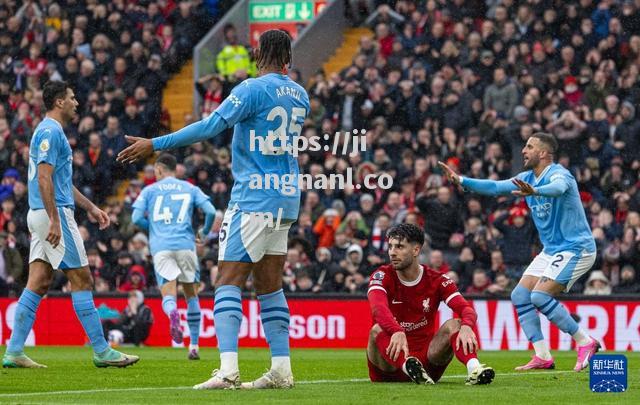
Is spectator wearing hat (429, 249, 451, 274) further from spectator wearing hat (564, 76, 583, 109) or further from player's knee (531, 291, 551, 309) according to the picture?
player's knee (531, 291, 551, 309)

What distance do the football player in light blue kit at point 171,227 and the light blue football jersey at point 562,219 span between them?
465cm

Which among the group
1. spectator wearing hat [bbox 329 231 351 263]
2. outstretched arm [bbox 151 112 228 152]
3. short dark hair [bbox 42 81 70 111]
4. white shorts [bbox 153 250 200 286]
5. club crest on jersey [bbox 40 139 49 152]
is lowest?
white shorts [bbox 153 250 200 286]

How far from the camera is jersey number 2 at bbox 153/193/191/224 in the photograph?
1677 centimetres

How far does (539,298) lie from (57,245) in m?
4.81

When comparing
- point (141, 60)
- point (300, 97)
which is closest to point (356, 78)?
point (141, 60)

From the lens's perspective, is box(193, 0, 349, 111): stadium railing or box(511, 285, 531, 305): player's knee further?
box(193, 0, 349, 111): stadium railing

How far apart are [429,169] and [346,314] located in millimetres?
3408

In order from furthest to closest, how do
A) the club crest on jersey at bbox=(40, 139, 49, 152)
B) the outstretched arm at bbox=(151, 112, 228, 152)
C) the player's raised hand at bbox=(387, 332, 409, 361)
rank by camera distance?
the club crest on jersey at bbox=(40, 139, 49, 152) < the player's raised hand at bbox=(387, 332, 409, 361) < the outstretched arm at bbox=(151, 112, 228, 152)

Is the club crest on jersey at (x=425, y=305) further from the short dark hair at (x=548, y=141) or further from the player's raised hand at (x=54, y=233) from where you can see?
the short dark hair at (x=548, y=141)

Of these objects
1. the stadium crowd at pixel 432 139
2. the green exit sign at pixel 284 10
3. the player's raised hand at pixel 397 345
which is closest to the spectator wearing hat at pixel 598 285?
the stadium crowd at pixel 432 139

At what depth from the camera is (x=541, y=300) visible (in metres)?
13.5

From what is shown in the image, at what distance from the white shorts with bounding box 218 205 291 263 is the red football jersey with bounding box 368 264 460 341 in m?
1.06

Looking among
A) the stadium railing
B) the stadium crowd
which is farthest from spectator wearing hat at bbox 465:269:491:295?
the stadium railing

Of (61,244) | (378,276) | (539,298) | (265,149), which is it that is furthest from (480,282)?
(265,149)
